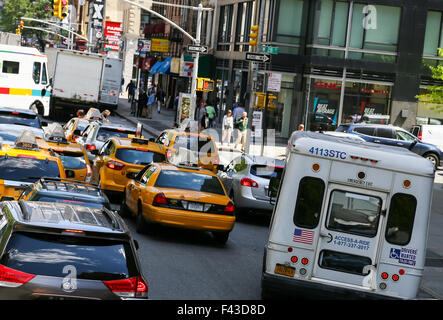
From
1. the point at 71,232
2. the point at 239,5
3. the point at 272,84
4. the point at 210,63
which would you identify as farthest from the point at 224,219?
the point at 210,63

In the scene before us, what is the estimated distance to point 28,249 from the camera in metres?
6.84

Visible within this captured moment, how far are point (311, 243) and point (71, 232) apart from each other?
4197 millimetres

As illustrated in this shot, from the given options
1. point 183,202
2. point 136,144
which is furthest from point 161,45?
point 183,202

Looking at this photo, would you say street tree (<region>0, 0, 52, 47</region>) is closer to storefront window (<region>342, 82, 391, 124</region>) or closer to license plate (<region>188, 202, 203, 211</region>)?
storefront window (<region>342, 82, 391, 124</region>)

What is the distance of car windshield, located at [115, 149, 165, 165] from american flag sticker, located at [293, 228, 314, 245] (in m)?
9.18

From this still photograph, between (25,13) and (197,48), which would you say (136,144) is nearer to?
(197,48)

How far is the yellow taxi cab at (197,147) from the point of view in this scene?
2409cm

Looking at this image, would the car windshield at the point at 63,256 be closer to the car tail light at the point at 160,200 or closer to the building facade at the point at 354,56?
the car tail light at the point at 160,200

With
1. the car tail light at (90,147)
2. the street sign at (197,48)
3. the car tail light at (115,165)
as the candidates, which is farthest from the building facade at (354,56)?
the car tail light at (115,165)

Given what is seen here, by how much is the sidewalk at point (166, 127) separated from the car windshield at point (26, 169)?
21086mm

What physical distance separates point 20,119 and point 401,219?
1682cm

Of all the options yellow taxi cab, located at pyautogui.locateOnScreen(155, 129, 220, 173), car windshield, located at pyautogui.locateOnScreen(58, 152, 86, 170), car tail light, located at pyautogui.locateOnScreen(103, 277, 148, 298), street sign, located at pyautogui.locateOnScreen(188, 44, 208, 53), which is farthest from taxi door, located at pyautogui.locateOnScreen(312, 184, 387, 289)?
street sign, located at pyautogui.locateOnScreen(188, 44, 208, 53)

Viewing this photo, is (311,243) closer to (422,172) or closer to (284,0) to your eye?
(422,172)

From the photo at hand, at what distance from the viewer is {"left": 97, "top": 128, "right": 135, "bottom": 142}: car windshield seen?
2406cm
